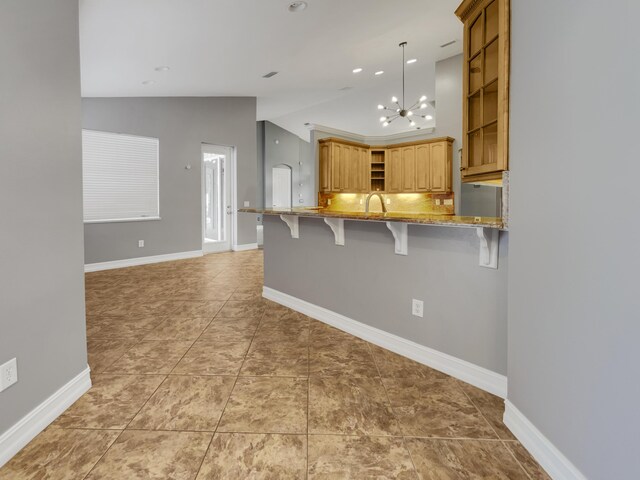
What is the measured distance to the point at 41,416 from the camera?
167cm

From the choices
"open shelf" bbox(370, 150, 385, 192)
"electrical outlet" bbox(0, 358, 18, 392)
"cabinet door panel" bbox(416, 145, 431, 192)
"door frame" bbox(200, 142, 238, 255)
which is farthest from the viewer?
"open shelf" bbox(370, 150, 385, 192)

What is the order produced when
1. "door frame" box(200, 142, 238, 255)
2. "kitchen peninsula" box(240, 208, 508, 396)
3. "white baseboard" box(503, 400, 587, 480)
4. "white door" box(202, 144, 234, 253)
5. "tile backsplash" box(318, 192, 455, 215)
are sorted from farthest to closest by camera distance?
"white door" box(202, 144, 234, 253) → "tile backsplash" box(318, 192, 455, 215) → "door frame" box(200, 142, 238, 255) → "kitchen peninsula" box(240, 208, 508, 396) → "white baseboard" box(503, 400, 587, 480)

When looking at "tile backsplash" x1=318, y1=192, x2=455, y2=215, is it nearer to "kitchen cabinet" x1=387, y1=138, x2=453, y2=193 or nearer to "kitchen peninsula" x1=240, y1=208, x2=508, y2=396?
"kitchen cabinet" x1=387, y1=138, x2=453, y2=193

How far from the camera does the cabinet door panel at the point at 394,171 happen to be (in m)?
7.75

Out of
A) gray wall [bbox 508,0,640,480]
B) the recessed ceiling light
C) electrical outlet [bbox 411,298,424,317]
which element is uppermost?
the recessed ceiling light

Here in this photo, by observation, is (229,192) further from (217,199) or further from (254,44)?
(254,44)

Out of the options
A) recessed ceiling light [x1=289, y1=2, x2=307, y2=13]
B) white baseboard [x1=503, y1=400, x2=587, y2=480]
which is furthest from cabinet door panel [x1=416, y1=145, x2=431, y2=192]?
white baseboard [x1=503, y1=400, x2=587, y2=480]

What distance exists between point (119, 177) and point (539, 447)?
21.3 feet

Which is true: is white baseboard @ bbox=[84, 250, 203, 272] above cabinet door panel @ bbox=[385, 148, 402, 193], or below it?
below

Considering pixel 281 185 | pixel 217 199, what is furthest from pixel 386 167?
pixel 281 185

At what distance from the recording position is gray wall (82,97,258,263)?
5711 millimetres

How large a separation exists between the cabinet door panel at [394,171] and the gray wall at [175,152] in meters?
3.06

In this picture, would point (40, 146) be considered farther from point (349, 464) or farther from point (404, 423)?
point (404, 423)

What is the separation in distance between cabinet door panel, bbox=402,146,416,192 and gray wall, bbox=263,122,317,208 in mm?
3757
